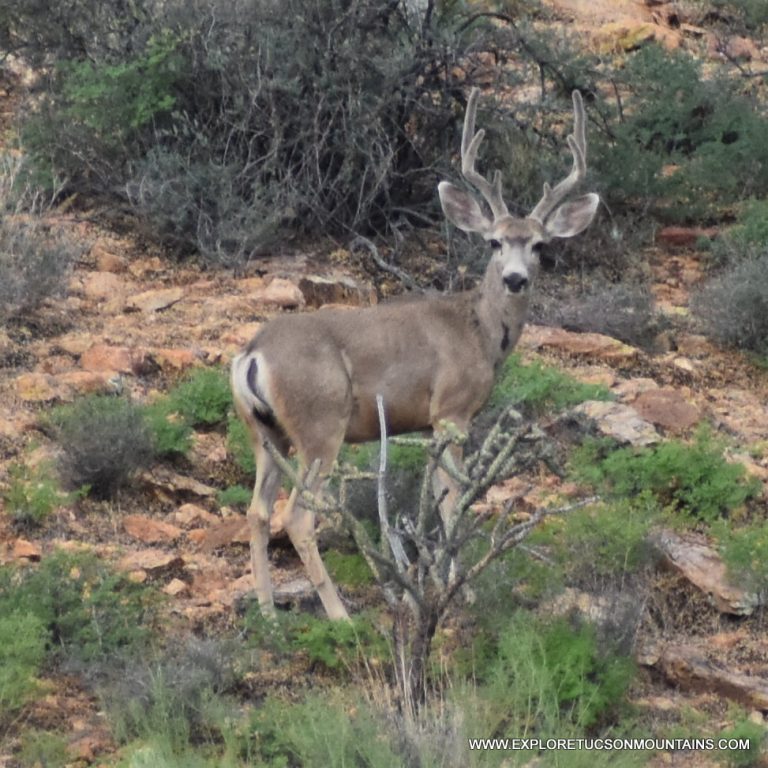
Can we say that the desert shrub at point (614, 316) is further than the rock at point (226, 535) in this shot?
Yes

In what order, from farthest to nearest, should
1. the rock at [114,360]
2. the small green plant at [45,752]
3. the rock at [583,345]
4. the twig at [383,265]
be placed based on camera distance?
the twig at [383,265] → the rock at [583,345] → the rock at [114,360] → the small green plant at [45,752]

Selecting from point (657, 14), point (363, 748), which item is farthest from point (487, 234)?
point (657, 14)

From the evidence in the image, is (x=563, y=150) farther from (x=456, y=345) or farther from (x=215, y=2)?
(x=456, y=345)

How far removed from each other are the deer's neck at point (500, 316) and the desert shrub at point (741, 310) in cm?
402

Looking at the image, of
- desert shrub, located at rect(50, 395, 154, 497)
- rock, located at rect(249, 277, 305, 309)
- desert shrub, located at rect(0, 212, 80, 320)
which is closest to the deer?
desert shrub, located at rect(50, 395, 154, 497)

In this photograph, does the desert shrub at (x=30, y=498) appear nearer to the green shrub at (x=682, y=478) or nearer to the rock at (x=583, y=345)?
the green shrub at (x=682, y=478)

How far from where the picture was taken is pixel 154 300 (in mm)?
13344

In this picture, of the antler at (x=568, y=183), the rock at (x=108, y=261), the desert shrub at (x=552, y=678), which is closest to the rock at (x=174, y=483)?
the antler at (x=568, y=183)

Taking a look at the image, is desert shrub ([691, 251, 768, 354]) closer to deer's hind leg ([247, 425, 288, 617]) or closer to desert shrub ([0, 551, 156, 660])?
deer's hind leg ([247, 425, 288, 617])

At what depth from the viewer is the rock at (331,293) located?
13.7 meters

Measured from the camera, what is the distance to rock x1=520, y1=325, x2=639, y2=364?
43.0ft

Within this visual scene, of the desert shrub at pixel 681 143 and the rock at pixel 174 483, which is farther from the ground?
the desert shrub at pixel 681 143

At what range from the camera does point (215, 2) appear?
1503cm

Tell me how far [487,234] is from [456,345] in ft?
2.52
